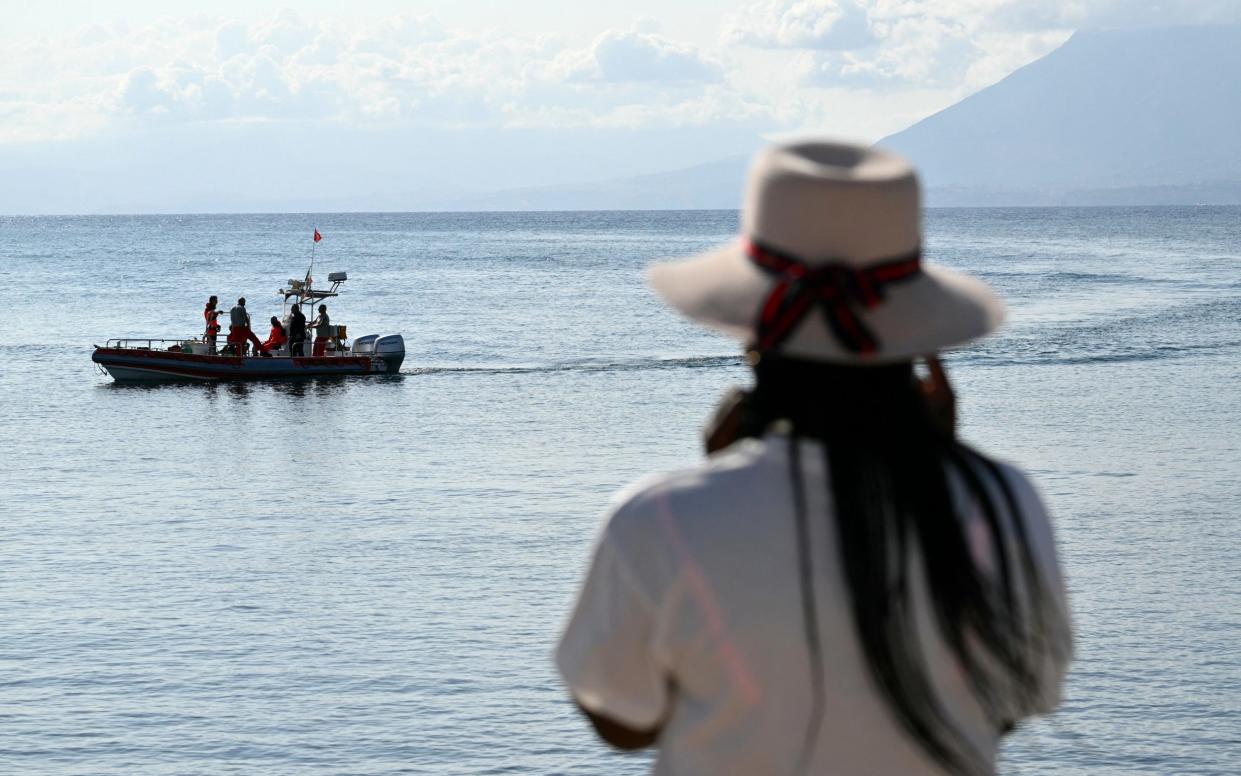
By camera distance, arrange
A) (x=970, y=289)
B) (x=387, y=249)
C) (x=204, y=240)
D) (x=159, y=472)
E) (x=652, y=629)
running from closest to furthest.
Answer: (x=652, y=629), (x=970, y=289), (x=159, y=472), (x=387, y=249), (x=204, y=240)

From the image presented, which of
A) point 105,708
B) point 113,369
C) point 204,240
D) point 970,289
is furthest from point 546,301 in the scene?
point 204,240

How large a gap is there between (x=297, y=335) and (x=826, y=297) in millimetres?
31050

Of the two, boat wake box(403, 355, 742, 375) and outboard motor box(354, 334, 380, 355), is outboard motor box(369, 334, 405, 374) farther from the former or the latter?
boat wake box(403, 355, 742, 375)

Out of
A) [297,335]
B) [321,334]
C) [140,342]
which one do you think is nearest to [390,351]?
[321,334]

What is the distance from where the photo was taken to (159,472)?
22.2m

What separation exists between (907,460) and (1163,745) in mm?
8909

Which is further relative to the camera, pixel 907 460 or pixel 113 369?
pixel 113 369

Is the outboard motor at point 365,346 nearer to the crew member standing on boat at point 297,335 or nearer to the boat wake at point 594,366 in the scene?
the crew member standing on boat at point 297,335

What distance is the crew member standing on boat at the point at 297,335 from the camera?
32.3 meters

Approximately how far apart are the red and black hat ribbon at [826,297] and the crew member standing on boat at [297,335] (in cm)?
3082

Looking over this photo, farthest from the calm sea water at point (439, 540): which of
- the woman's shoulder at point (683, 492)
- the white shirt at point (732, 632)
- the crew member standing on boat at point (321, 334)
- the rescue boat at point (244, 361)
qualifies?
the woman's shoulder at point (683, 492)

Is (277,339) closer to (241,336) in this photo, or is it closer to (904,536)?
(241,336)

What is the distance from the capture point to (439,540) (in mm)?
16141

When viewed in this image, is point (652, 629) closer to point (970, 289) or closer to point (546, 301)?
point (970, 289)
